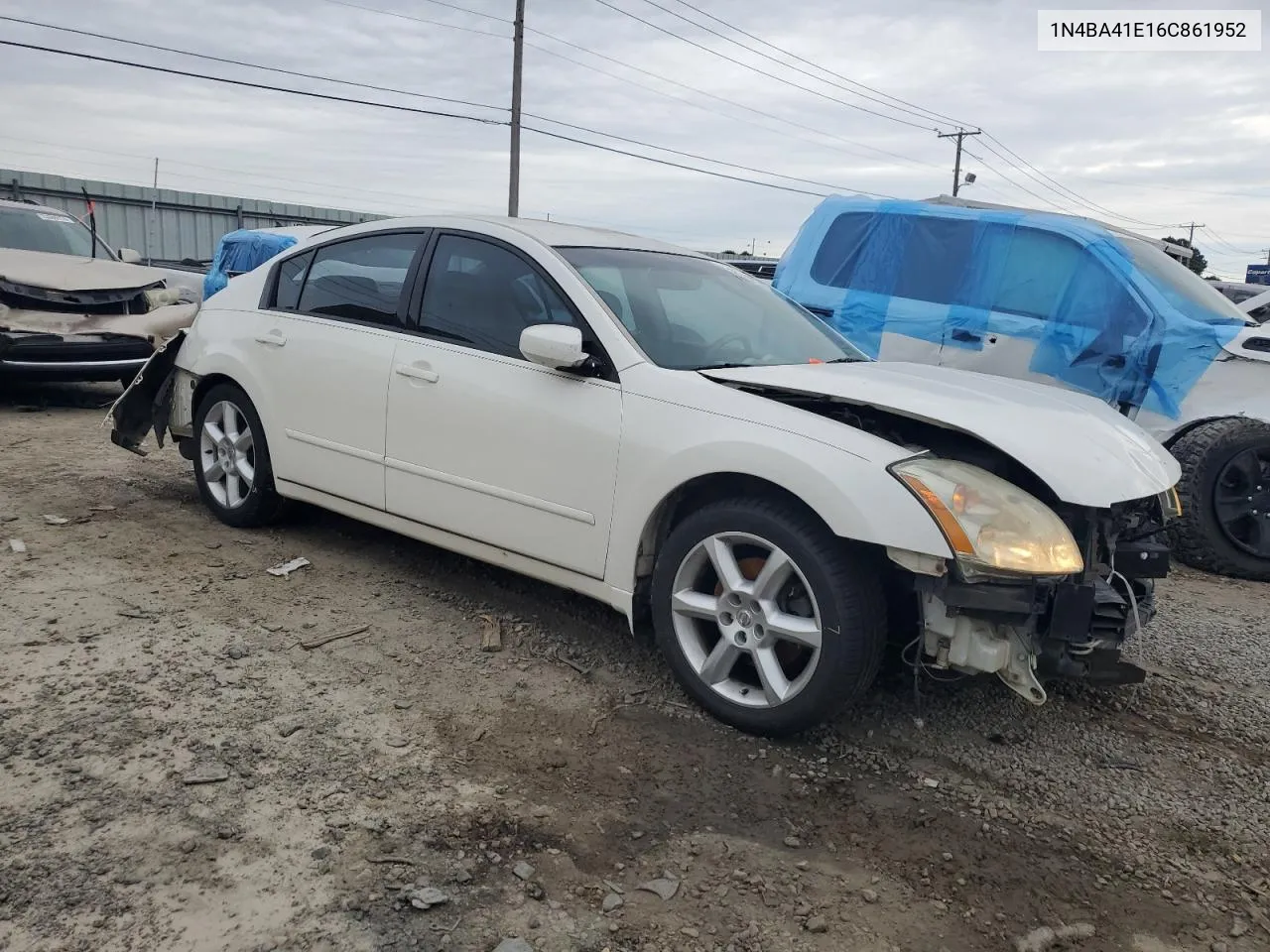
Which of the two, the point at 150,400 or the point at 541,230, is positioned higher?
the point at 541,230

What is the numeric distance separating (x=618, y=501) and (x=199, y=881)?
1.69 m

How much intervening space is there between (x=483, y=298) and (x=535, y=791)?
2027 millimetres

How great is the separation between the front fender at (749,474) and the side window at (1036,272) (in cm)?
370

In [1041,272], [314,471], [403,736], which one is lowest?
[403,736]

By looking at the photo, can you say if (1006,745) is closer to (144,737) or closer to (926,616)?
(926,616)

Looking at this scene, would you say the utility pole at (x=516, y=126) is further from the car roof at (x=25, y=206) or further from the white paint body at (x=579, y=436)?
the white paint body at (x=579, y=436)

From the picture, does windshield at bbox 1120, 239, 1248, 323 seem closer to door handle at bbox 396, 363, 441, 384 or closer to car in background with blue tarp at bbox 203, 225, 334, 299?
door handle at bbox 396, 363, 441, 384

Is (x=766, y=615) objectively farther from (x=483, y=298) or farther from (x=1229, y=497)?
(x=1229, y=497)

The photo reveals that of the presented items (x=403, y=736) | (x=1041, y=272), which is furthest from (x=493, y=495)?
(x=1041, y=272)

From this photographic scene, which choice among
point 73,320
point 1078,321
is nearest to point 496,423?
point 1078,321

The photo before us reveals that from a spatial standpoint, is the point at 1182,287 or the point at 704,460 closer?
the point at 704,460

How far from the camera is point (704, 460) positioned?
3.19 metres

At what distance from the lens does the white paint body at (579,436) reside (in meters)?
2.96

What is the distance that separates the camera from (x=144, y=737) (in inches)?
115
